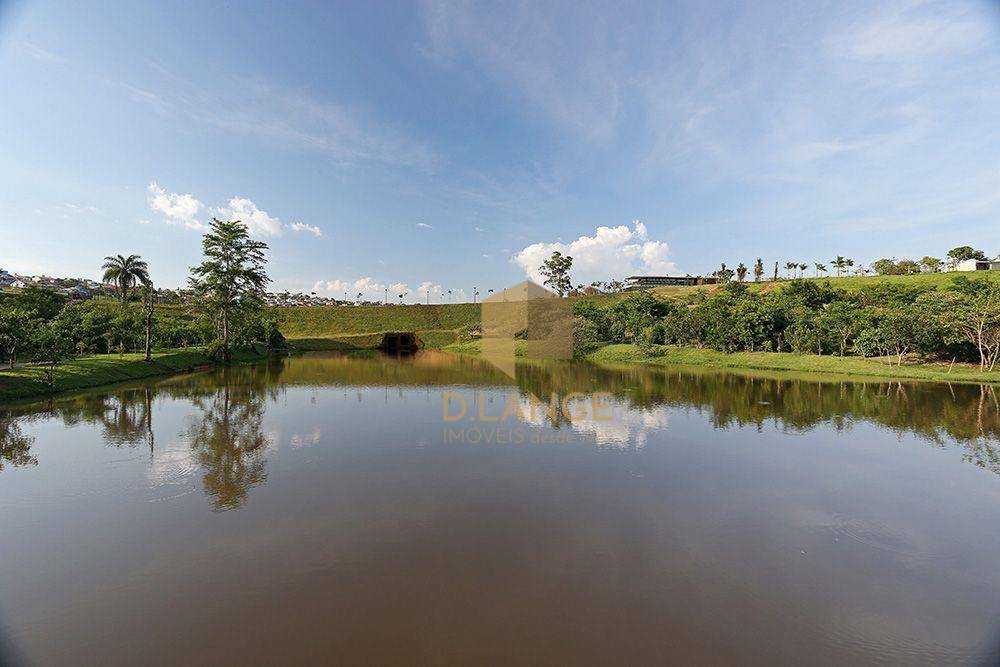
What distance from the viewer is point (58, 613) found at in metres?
6.79

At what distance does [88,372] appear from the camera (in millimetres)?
30141

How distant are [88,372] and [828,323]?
73405 millimetres

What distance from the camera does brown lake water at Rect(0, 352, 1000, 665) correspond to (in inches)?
252

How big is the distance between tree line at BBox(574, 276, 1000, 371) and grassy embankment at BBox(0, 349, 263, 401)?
179 ft

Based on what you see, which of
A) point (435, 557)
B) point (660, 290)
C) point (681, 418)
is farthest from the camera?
point (660, 290)

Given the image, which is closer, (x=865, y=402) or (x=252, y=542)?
(x=252, y=542)

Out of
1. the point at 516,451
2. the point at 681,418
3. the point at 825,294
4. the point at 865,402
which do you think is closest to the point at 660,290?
the point at 825,294

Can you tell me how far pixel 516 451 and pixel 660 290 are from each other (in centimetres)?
11876

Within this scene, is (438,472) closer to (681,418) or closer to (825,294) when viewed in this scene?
(681,418)

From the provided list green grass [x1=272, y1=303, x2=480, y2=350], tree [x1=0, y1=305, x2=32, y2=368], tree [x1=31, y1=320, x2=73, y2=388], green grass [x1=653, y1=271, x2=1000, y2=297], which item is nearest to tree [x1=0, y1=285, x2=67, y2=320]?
tree [x1=31, y1=320, x2=73, y2=388]

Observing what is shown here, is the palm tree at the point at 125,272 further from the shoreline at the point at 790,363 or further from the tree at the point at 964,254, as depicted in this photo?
the tree at the point at 964,254

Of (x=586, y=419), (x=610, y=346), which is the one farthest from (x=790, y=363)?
(x=586, y=419)

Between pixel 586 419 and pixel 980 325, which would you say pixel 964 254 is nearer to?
pixel 980 325

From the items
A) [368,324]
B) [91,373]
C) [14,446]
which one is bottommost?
[14,446]
